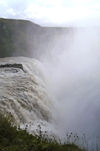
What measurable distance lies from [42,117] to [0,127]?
795 cm

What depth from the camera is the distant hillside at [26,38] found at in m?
39.8

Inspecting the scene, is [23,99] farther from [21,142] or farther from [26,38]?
[26,38]

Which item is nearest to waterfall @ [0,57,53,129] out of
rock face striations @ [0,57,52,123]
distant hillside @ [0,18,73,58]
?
rock face striations @ [0,57,52,123]

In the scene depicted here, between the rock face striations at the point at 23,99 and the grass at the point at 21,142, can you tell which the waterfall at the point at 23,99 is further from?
the grass at the point at 21,142

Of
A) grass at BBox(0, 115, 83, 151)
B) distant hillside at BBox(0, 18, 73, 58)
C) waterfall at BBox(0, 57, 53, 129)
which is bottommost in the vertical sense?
grass at BBox(0, 115, 83, 151)

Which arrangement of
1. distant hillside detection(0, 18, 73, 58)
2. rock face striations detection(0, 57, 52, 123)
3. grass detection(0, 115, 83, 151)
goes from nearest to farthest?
grass detection(0, 115, 83, 151)
rock face striations detection(0, 57, 52, 123)
distant hillside detection(0, 18, 73, 58)

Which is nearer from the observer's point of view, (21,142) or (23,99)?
(21,142)

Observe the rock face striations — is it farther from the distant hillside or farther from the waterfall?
the distant hillside

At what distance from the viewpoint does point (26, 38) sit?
1734 inches

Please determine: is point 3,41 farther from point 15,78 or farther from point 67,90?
point 15,78

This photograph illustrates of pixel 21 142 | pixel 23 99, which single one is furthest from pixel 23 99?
pixel 21 142

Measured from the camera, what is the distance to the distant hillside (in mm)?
39750

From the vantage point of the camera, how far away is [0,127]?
17.1 ft

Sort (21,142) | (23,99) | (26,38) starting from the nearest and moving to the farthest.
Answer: (21,142) → (23,99) → (26,38)
